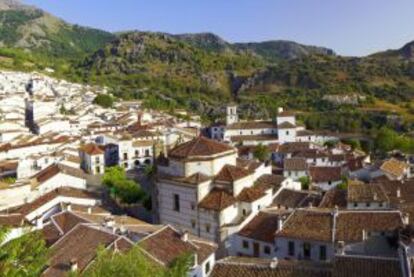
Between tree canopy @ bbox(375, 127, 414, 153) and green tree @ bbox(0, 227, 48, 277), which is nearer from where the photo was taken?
green tree @ bbox(0, 227, 48, 277)

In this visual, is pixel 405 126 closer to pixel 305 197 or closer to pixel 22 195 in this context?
pixel 305 197

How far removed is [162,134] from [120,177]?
2282 centimetres

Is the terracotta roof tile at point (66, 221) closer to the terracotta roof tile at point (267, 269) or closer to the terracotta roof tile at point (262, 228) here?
the terracotta roof tile at point (262, 228)

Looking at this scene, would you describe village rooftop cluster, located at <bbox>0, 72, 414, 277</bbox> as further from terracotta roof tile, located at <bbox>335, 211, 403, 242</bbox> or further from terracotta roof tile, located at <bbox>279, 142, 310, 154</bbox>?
terracotta roof tile, located at <bbox>279, 142, 310, 154</bbox>

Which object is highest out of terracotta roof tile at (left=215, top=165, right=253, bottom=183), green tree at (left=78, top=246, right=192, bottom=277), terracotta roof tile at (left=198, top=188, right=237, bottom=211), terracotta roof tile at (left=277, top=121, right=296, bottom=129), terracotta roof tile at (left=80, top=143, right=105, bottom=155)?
terracotta roof tile at (left=277, top=121, right=296, bottom=129)

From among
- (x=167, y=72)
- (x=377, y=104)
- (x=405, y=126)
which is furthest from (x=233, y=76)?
(x=405, y=126)

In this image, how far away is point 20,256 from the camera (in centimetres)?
1488

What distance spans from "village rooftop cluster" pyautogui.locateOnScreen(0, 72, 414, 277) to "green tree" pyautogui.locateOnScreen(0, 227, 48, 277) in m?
6.57

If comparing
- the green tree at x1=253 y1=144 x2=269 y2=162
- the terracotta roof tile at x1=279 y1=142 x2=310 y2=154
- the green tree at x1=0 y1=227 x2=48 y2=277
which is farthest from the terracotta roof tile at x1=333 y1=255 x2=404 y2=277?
the terracotta roof tile at x1=279 y1=142 x2=310 y2=154

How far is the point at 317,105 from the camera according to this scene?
136625 mm

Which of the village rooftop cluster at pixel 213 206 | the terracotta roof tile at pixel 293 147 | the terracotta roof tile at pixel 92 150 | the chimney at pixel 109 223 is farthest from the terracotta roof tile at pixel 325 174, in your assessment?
the chimney at pixel 109 223

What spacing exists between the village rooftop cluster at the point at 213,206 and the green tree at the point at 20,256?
6.57 m

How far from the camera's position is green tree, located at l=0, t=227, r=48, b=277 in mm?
13552

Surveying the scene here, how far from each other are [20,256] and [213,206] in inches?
891
